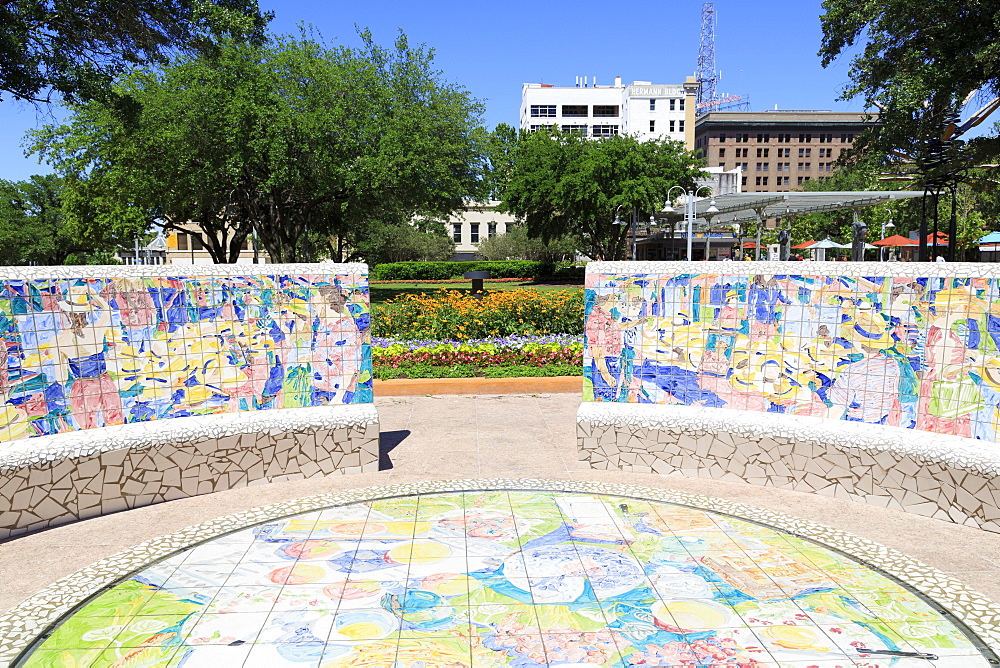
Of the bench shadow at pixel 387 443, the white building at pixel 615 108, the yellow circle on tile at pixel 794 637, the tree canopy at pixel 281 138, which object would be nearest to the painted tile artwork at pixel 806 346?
the bench shadow at pixel 387 443

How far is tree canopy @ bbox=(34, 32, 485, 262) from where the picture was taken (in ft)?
77.0

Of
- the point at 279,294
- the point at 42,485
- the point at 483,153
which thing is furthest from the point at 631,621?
the point at 483,153

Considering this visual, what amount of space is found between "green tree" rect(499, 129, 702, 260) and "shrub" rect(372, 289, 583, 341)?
26459mm

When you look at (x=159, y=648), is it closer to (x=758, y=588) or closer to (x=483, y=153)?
(x=758, y=588)

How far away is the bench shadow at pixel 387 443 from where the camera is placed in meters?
7.20

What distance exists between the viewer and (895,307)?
5.90m

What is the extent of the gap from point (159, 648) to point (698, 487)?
175 inches

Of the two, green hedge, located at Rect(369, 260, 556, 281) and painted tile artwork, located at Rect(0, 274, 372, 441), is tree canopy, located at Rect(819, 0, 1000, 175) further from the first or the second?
green hedge, located at Rect(369, 260, 556, 281)

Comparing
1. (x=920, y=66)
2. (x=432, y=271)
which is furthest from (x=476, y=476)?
(x=432, y=271)

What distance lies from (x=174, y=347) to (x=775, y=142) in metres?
124

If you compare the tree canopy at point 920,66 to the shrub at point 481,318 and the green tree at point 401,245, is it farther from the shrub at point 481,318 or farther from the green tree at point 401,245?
the green tree at point 401,245

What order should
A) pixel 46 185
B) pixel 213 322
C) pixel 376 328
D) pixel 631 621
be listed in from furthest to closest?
pixel 46 185 < pixel 376 328 < pixel 213 322 < pixel 631 621

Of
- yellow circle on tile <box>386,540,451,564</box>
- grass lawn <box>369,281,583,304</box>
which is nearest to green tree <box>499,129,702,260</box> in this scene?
grass lawn <box>369,281,583,304</box>

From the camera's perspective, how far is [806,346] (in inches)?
249
